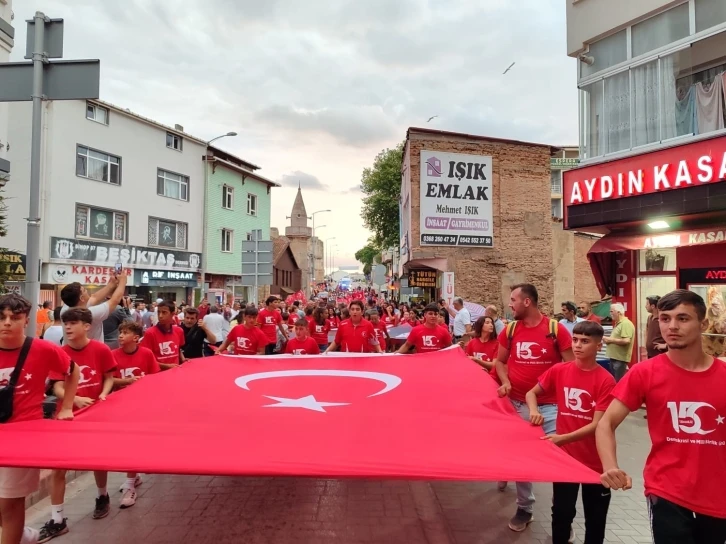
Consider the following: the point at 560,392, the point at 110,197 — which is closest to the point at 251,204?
the point at 110,197

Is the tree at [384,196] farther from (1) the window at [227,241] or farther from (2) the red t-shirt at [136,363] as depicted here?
(2) the red t-shirt at [136,363]

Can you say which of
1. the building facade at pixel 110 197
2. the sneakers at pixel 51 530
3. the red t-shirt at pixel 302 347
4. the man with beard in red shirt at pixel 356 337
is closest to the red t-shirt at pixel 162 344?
the red t-shirt at pixel 302 347

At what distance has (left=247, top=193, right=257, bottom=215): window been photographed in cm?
3709

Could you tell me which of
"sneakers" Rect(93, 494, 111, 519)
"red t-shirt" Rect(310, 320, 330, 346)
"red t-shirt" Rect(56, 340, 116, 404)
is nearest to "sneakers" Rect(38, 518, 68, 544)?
"sneakers" Rect(93, 494, 111, 519)

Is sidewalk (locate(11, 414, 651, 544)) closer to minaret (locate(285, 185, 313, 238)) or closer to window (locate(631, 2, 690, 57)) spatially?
window (locate(631, 2, 690, 57))

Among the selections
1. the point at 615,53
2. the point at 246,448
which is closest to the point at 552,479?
the point at 246,448

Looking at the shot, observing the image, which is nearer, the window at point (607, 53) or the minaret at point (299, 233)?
the window at point (607, 53)

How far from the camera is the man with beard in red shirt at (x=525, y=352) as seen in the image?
188 inches

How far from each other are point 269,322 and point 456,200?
16.8 meters

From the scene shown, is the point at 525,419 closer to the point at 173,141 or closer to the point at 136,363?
the point at 136,363

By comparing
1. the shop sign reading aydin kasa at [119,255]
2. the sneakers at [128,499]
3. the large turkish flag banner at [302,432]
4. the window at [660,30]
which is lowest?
the sneakers at [128,499]

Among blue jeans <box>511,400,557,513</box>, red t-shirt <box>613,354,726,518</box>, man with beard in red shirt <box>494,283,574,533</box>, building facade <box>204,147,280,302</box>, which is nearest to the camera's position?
red t-shirt <box>613,354,726,518</box>

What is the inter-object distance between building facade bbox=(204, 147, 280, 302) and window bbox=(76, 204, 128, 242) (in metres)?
5.84

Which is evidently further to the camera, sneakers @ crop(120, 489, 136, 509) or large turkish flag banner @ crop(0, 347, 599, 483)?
sneakers @ crop(120, 489, 136, 509)
